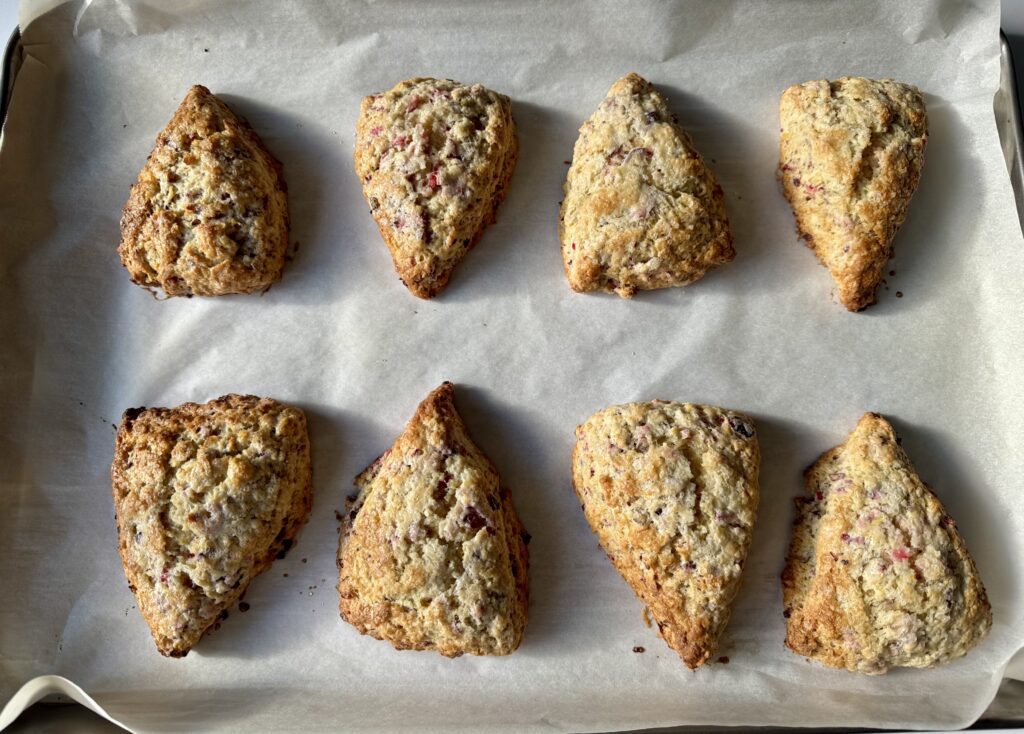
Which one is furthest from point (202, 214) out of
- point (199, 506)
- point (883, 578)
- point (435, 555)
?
point (883, 578)

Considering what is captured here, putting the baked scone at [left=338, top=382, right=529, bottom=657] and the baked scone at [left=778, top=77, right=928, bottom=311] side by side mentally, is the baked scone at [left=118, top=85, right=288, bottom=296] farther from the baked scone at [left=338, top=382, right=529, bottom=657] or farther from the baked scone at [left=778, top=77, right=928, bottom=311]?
the baked scone at [left=778, top=77, right=928, bottom=311]

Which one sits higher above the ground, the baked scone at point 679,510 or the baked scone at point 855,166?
the baked scone at point 855,166

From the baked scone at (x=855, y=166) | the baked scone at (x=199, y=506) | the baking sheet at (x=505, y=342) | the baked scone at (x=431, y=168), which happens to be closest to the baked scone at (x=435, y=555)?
the baking sheet at (x=505, y=342)

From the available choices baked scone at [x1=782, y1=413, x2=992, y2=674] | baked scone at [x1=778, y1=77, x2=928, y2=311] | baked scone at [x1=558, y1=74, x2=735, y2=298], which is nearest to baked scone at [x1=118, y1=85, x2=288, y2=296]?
baked scone at [x1=558, y1=74, x2=735, y2=298]

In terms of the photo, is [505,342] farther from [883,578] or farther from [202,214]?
[883,578]

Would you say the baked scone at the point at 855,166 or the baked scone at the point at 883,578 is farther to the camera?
the baked scone at the point at 855,166

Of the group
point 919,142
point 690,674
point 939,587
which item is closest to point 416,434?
point 690,674

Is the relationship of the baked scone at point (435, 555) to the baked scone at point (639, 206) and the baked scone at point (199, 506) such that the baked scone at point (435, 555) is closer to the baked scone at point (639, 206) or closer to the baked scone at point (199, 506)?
the baked scone at point (199, 506)
